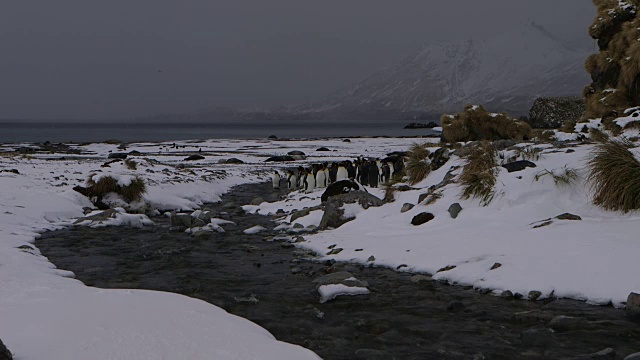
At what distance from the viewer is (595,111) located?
1669 centimetres

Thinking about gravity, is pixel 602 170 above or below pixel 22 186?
above

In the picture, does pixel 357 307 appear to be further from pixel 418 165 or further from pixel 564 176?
pixel 418 165

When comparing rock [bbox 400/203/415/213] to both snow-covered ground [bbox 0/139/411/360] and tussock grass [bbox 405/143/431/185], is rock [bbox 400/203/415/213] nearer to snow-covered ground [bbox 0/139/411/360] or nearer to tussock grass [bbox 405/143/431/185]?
tussock grass [bbox 405/143/431/185]

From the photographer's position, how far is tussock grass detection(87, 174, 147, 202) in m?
13.4

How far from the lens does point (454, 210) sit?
8305mm

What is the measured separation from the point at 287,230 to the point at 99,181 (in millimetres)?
6076

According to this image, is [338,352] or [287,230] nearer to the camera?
[338,352]

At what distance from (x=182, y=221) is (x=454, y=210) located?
5.50 m

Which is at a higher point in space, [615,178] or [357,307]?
[615,178]

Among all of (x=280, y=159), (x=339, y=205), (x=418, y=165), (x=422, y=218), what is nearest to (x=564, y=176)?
(x=422, y=218)

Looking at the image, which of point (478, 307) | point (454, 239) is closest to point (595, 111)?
point (454, 239)

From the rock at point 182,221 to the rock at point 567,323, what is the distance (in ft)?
25.1

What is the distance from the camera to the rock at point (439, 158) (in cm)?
1148

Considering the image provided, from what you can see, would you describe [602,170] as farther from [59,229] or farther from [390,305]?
[59,229]
